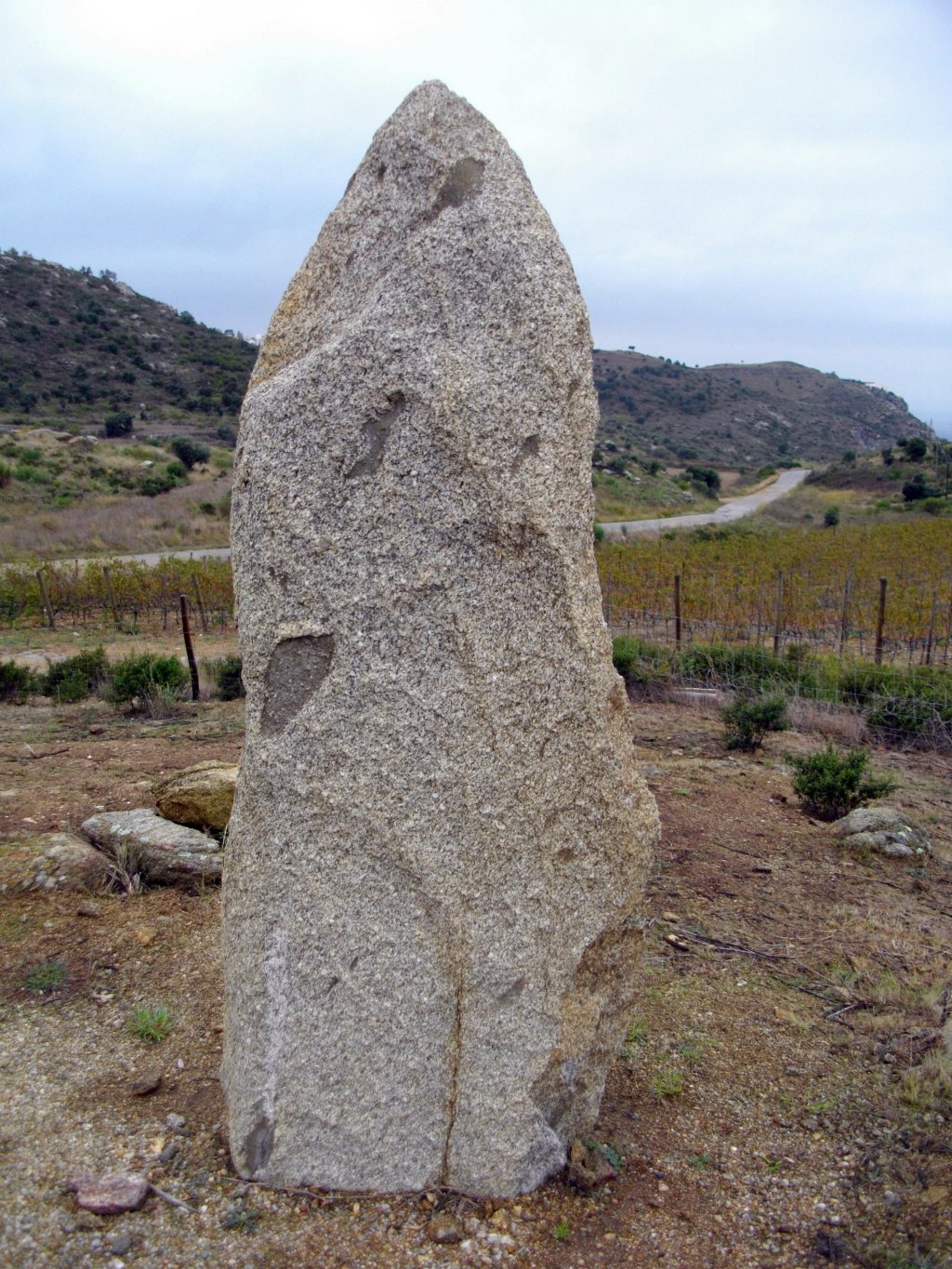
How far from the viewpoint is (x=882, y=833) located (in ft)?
18.2

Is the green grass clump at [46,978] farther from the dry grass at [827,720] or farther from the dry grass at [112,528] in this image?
the dry grass at [112,528]

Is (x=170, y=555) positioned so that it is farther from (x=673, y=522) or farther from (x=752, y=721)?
(x=673, y=522)

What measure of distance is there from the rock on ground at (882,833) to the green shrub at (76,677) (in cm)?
744

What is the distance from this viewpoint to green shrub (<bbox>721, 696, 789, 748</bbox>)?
25.3 feet

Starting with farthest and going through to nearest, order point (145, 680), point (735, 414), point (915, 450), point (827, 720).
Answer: point (735, 414) < point (915, 450) < point (145, 680) < point (827, 720)

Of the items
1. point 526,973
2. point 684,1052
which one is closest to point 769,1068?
point 684,1052

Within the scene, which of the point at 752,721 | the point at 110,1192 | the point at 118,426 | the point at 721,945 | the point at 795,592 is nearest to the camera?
the point at 110,1192

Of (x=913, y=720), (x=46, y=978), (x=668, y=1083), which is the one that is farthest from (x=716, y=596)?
(x=46, y=978)

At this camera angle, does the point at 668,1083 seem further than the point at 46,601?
No

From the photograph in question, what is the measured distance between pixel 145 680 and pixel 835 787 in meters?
6.13

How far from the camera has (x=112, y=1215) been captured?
2432 millimetres

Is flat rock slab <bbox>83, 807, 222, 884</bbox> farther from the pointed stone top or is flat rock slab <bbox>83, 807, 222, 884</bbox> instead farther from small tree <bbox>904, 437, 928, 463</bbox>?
Answer: small tree <bbox>904, 437, 928, 463</bbox>

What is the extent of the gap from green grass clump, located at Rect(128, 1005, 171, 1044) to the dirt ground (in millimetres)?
37

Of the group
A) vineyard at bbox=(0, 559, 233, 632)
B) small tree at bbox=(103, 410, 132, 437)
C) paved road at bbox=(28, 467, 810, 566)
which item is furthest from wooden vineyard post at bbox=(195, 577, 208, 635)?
small tree at bbox=(103, 410, 132, 437)
